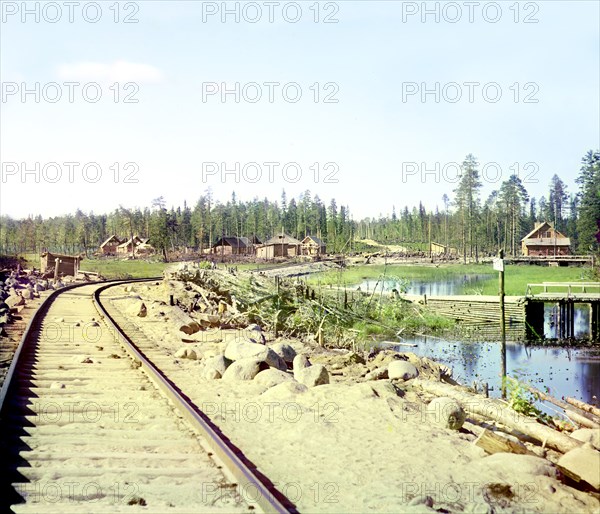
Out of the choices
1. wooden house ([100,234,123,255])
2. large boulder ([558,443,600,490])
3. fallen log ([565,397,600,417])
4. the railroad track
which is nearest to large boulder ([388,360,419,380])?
fallen log ([565,397,600,417])

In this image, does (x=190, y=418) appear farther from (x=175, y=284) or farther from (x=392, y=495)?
(x=175, y=284)

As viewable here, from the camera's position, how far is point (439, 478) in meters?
6.02

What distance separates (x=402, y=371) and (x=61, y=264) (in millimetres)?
32917

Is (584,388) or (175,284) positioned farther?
(175,284)

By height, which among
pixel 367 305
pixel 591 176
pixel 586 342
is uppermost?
pixel 591 176

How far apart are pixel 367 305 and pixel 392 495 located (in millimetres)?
26050

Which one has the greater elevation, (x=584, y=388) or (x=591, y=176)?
(x=591, y=176)

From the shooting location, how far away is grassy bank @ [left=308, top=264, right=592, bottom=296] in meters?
52.0

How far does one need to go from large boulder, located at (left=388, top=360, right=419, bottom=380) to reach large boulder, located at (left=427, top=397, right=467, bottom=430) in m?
2.53

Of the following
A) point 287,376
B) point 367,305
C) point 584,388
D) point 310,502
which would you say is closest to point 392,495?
point 310,502

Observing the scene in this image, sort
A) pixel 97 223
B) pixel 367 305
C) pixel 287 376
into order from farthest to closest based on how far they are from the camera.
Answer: pixel 97 223 < pixel 367 305 < pixel 287 376

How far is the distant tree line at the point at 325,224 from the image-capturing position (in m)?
94.7

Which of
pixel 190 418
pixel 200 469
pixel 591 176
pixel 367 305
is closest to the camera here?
pixel 200 469

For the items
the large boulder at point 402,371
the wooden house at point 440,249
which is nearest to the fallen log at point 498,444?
the large boulder at point 402,371
